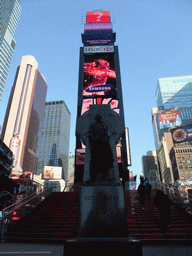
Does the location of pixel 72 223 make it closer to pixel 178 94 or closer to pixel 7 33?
pixel 7 33

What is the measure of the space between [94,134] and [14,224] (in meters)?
6.88

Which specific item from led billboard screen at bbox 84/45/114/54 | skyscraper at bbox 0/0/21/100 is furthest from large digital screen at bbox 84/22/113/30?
skyscraper at bbox 0/0/21/100

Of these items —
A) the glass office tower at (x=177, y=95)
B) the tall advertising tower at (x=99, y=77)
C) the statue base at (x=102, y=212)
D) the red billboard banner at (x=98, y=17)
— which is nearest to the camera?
the statue base at (x=102, y=212)

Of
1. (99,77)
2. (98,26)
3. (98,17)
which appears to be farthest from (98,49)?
(98,17)

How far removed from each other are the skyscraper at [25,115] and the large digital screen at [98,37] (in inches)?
2848

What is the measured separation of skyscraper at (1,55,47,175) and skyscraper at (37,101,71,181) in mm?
36822

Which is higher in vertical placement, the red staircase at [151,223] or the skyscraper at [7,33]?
the skyscraper at [7,33]

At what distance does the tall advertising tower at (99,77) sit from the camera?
86.4 feet

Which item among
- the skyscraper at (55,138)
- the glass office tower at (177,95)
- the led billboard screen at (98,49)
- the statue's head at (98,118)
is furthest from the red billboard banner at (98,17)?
the skyscraper at (55,138)

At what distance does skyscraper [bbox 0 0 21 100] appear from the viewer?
3652 inches

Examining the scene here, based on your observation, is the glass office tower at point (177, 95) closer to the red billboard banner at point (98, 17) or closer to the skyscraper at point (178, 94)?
the skyscraper at point (178, 94)

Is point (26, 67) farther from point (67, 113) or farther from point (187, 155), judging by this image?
point (187, 155)

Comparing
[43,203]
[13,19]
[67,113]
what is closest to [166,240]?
[43,203]

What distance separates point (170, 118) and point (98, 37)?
160 feet
